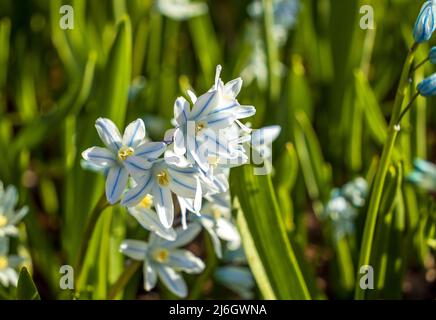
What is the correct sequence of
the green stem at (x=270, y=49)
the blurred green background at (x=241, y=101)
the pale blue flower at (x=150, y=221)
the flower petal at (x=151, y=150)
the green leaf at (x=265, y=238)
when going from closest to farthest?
the flower petal at (x=151, y=150)
the pale blue flower at (x=150, y=221)
the green leaf at (x=265, y=238)
the blurred green background at (x=241, y=101)
the green stem at (x=270, y=49)

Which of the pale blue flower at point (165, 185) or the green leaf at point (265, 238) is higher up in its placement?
the pale blue flower at point (165, 185)

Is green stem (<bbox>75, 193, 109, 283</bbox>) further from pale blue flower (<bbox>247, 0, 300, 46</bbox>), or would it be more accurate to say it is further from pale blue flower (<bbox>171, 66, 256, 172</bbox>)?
pale blue flower (<bbox>247, 0, 300, 46</bbox>)

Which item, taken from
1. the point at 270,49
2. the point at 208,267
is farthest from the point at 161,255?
the point at 270,49

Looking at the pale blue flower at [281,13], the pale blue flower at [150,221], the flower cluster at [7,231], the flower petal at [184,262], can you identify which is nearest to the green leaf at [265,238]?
the flower petal at [184,262]

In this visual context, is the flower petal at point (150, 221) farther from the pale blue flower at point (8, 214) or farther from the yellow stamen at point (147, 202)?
the pale blue flower at point (8, 214)

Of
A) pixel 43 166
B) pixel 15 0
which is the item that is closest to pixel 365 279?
pixel 43 166

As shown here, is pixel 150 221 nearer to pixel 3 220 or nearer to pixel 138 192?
pixel 138 192
